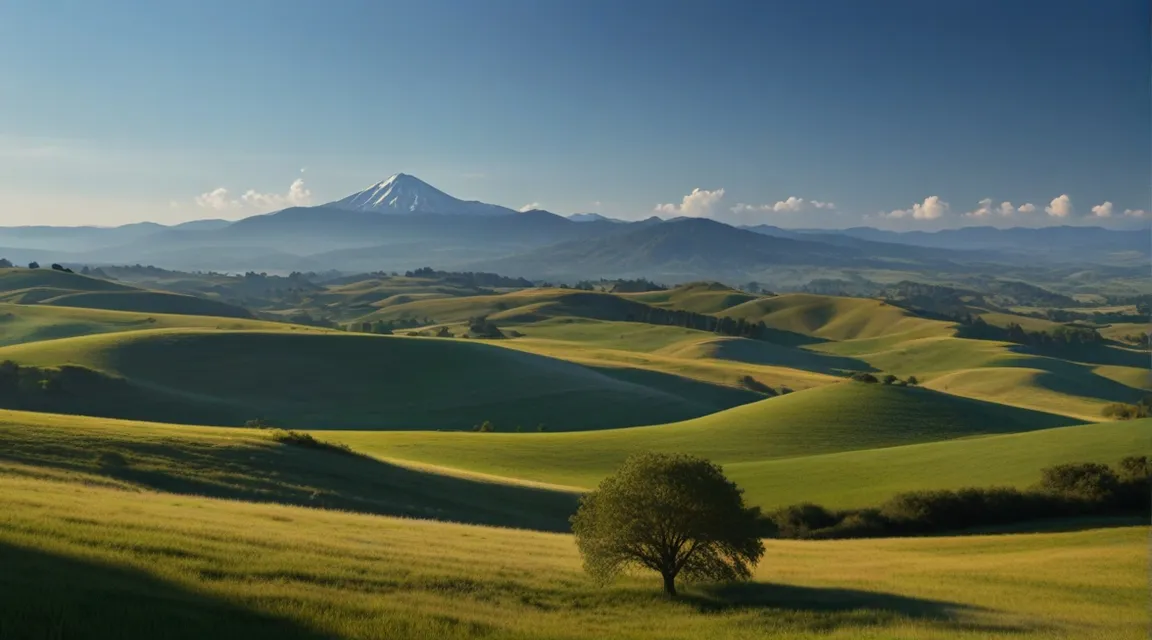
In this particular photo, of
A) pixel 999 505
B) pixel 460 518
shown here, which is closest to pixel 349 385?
pixel 460 518

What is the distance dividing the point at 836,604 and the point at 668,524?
4.93 meters

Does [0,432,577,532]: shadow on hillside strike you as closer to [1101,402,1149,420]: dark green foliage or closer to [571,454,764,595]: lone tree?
[571,454,764,595]: lone tree

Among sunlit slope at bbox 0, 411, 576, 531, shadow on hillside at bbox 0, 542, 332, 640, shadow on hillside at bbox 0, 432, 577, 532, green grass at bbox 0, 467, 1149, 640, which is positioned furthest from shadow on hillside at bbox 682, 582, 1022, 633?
sunlit slope at bbox 0, 411, 576, 531

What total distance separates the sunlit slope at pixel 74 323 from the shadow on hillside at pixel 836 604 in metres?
129

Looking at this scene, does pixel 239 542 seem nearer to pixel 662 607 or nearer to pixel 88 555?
pixel 88 555

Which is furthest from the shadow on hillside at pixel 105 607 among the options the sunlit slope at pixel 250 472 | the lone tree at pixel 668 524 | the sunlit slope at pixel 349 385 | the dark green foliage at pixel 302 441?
the sunlit slope at pixel 349 385

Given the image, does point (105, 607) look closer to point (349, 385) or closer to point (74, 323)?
point (349, 385)

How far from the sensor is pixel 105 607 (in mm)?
13305

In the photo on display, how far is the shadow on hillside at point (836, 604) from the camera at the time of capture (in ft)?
65.6

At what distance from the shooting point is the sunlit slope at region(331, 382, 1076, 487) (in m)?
66.7

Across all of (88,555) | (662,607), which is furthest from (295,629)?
(662,607)

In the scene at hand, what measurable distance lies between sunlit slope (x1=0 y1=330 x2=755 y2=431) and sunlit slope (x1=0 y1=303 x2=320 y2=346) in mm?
27293

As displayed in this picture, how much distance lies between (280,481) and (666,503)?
2292cm

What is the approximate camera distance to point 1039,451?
57.6 metres
